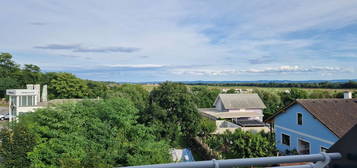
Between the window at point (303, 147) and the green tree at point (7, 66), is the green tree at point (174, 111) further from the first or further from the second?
the green tree at point (7, 66)

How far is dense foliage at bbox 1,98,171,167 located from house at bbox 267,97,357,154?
7.36 meters

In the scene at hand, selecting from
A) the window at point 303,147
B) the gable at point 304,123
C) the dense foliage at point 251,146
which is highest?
the gable at point 304,123

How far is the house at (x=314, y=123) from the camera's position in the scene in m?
9.98

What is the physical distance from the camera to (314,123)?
10.8 m

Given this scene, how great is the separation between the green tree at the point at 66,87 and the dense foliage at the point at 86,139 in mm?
21160

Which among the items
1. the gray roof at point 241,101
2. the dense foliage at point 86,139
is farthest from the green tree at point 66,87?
the dense foliage at point 86,139

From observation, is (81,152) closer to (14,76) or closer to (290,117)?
(290,117)

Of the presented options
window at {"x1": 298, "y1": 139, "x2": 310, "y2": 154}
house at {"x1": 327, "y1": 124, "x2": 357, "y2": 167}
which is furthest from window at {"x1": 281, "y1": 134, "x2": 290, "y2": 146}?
house at {"x1": 327, "y1": 124, "x2": 357, "y2": 167}

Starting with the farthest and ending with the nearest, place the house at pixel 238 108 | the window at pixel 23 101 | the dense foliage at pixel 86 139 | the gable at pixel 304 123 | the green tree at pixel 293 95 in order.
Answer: the green tree at pixel 293 95 < the house at pixel 238 108 < the window at pixel 23 101 < the gable at pixel 304 123 < the dense foliage at pixel 86 139

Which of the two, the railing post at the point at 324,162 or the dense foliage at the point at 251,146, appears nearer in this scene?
the railing post at the point at 324,162

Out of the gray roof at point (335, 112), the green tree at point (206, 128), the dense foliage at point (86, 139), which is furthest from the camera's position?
the green tree at point (206, 128)

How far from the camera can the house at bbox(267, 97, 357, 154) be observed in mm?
9984

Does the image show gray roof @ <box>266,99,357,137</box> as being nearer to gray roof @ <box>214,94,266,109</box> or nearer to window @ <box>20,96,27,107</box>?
gray roof @ <box>214,94,266,109</box>

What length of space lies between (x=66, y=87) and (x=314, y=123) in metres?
30.8
